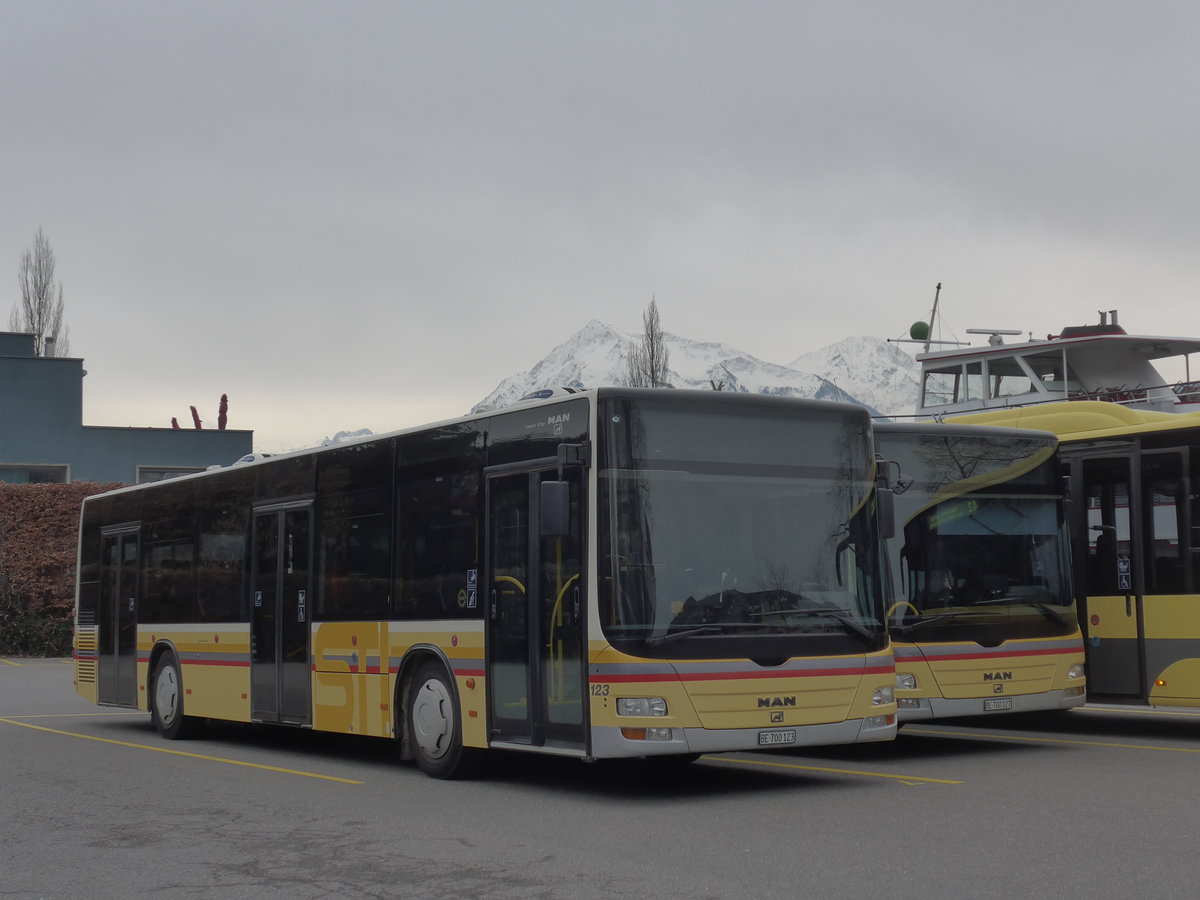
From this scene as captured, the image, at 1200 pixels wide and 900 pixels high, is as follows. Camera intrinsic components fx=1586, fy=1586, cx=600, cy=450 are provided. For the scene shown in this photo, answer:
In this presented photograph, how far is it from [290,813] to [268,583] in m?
5.46

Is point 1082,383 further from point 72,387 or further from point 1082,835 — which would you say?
point 72,387

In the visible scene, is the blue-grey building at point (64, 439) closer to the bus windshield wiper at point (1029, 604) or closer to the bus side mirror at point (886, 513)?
the bus windshield wiper at point (1029, 604)

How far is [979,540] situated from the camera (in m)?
15.1

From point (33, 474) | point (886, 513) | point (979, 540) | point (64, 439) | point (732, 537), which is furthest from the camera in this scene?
point (64, 439)

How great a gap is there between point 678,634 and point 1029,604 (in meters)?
5.13

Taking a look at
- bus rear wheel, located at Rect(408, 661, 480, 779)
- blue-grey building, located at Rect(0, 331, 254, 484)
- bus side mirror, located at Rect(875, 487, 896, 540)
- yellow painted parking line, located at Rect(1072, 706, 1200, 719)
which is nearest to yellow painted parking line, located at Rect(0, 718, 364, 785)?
bus rear wheel, located at Rect(408, 661, 480, 779)

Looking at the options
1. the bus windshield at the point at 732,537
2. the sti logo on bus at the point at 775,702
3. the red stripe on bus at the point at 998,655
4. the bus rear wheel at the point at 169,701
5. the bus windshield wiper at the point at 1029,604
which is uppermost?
the bus windshield at the point at 732,537

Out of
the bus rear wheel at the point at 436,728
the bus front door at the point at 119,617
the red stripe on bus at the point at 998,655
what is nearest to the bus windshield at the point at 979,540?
the red stripe on bus at the point at 998,655

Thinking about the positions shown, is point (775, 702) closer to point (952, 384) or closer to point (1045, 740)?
point (1045, 740)

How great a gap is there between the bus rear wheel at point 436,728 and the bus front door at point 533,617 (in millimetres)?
656

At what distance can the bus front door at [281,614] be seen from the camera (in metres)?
15.6

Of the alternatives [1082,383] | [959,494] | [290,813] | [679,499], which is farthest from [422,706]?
[1082,383]

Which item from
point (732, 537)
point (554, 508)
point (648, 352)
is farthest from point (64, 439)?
Answer: point (732, 537)

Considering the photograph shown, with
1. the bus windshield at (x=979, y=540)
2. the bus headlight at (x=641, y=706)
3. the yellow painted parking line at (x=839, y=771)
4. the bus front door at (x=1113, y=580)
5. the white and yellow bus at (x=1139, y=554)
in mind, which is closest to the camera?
the bus headlight at (x=641, y=706)
